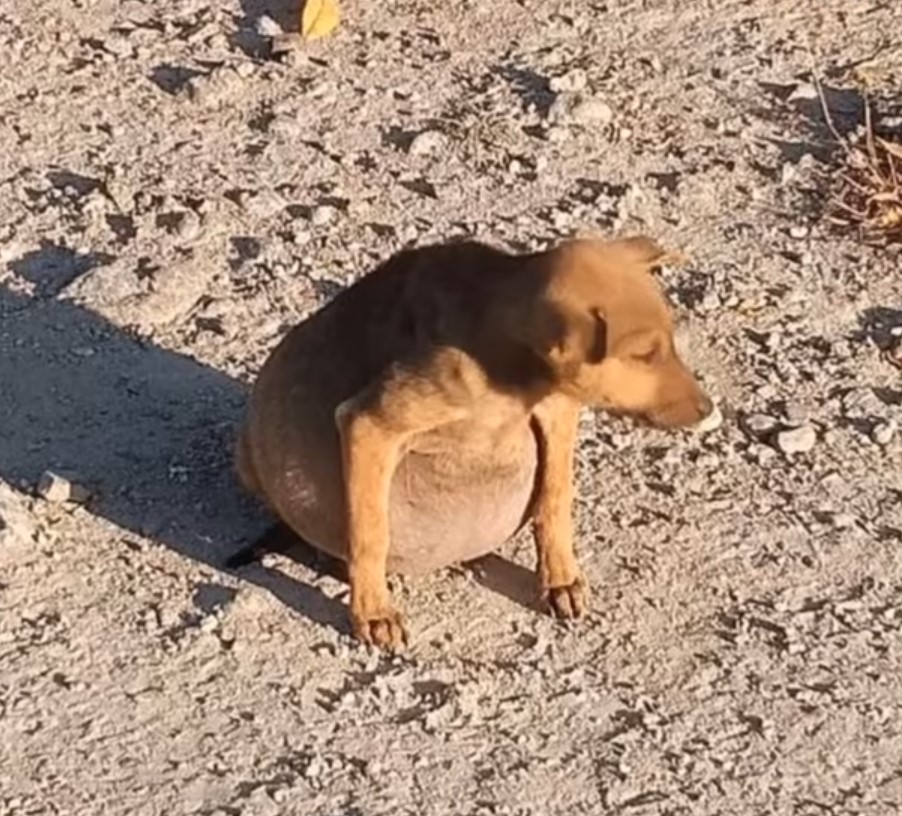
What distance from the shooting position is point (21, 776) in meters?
5.38

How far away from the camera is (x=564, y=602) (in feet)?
19.0

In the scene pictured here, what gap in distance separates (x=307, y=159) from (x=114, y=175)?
0.53 metres

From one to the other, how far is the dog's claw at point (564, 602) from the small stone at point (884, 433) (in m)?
0.98

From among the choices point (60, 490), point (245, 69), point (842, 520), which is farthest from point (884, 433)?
point (245, 69)

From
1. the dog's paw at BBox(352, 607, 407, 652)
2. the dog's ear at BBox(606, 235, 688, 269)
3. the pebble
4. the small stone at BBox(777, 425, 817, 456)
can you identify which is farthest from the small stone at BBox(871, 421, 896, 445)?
the pebble

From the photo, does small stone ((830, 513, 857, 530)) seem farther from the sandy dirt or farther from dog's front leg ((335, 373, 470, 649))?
dog's front leg ((335, 373, 470, 649))

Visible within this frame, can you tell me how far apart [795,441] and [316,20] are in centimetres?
238

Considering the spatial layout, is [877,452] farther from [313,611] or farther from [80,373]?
[80,373]

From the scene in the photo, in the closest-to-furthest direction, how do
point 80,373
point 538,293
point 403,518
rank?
point 538,293 < point 403,518 < point 80,373

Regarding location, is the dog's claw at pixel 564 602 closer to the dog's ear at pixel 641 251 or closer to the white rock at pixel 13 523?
the dog's ear at pixel 641 251

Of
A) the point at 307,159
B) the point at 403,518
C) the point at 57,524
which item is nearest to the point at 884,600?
the point at 403,518

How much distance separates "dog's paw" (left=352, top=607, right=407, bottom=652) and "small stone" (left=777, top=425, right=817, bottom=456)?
1162mm

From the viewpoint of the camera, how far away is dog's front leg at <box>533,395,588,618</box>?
5.67 metres

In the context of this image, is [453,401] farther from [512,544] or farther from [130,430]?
[130,430]
